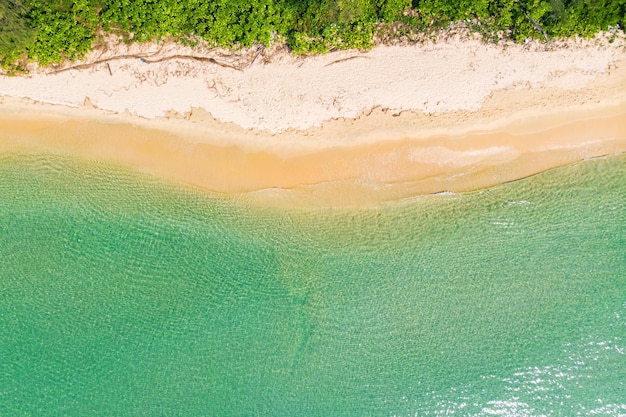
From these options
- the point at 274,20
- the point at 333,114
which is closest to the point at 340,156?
the point at 333,114

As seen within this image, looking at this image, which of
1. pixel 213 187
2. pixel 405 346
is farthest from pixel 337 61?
pixel 405 346

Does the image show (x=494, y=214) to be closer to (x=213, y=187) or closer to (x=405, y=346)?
(x=405, y=346)

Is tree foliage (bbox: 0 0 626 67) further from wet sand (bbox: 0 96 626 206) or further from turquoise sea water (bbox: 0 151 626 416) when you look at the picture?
turquoise sea water (bbox: 0 151 626 416)

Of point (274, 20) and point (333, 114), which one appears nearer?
point (274, 20)

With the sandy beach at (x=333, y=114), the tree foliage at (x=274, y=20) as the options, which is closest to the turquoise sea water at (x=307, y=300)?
the sandy beach at (x=333, y=114)

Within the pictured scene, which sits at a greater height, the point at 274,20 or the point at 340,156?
the point at 274,20

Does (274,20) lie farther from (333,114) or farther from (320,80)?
(333,114)
